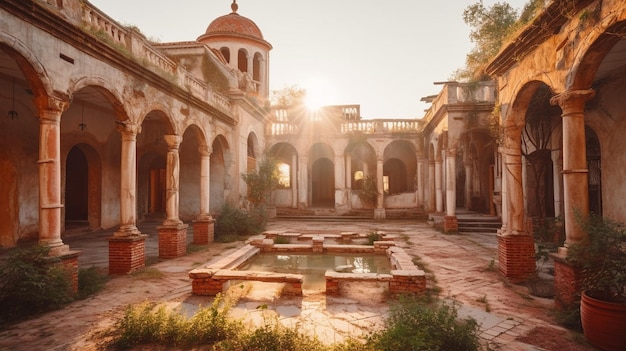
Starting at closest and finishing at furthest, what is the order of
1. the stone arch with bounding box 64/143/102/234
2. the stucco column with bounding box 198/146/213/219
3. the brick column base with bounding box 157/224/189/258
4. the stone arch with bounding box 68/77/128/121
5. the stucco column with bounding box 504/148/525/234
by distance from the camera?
the stone arch with bounding box 68/77/128/121, the stucco column with bounding box 504/148/525/234, the brick column base with bounding box 157/224/189/258, the stucco column with bounding box 198/146/213/219, the stone arch with bounding box 64/143/102/234

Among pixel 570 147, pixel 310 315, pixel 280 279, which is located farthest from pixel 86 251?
pixel 570 147

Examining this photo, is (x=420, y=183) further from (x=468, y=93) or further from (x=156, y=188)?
(x=156, y=188)

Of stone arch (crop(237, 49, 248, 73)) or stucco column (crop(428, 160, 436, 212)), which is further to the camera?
stone arch (crop(237, 49, 248, 73))

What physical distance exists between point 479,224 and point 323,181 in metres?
14.1

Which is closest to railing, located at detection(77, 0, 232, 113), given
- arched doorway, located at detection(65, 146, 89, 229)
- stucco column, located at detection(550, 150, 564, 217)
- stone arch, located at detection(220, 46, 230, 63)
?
arched doorway, located at detection(65, 146, 89, 229)

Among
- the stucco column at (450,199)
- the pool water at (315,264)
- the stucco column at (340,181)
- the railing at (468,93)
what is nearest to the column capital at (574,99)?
the pool water at (315,264)

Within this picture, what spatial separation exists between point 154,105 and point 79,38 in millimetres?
2758

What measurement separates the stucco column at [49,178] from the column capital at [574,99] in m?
8.93

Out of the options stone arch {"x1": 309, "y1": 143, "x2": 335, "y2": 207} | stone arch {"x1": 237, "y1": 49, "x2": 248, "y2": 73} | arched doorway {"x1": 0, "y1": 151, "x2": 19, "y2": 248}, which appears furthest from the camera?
stone arch {"x1": 309, "y1": 143, "x2": 335, "y2": 207}

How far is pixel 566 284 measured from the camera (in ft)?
17.4

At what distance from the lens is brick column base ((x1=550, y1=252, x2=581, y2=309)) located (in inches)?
202

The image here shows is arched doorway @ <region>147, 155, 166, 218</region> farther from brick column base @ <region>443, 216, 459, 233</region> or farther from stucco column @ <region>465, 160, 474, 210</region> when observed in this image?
stucco column @ <region>465, 160, 474, 210</region>

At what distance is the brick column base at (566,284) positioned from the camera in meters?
5.12

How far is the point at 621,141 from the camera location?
8508 mm
